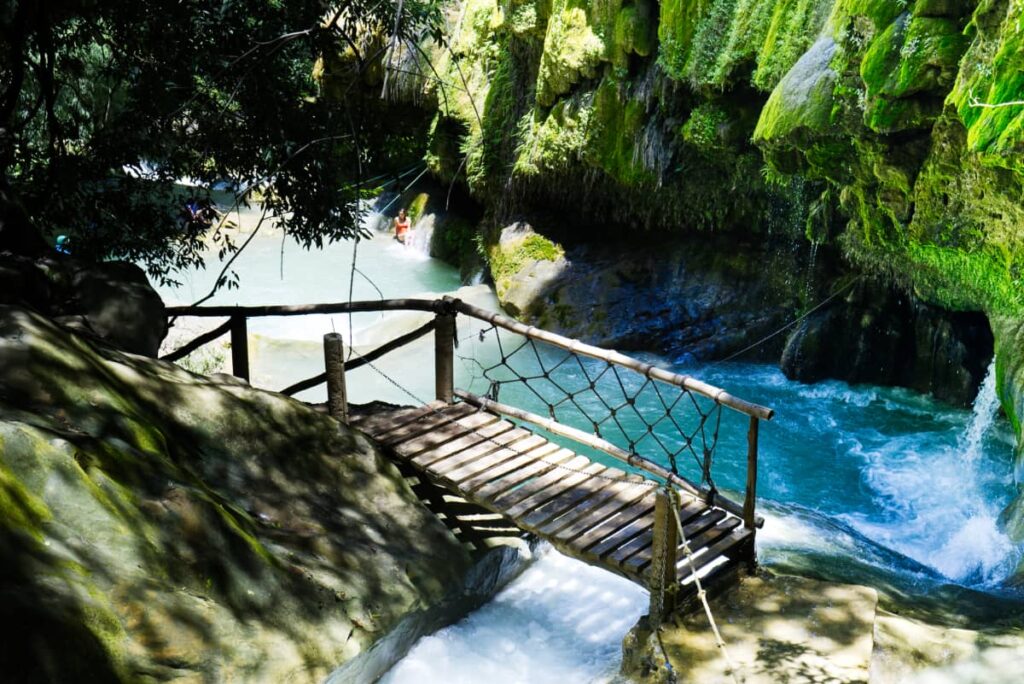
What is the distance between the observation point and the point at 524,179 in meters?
14.9

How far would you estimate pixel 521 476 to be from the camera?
5.86 metres

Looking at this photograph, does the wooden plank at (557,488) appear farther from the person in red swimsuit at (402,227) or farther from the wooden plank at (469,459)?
the person in red swimsuit at (402,227)

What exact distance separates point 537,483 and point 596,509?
17.9 inches

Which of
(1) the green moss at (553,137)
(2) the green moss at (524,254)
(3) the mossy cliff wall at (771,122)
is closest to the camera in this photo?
(3) the mossy cliff wall at (771,122)

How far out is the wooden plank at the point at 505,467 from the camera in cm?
571

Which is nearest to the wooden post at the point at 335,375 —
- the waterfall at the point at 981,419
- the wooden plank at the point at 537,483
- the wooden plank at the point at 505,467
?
the wooden plank at the point at 505,467

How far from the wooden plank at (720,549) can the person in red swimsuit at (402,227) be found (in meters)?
16.0

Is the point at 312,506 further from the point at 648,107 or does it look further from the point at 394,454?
the point at 648,107

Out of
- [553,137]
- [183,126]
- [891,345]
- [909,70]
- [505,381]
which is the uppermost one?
[909,70]

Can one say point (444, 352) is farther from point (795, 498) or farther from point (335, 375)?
point (795, 498)

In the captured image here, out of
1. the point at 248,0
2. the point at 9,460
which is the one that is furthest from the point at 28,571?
the point at 248,0

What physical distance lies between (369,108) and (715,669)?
16.6 feet

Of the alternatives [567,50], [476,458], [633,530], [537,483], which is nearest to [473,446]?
[476,458]

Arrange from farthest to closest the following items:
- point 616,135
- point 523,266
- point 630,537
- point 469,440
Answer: point 523,266
point 616,135
point 469,440
point 630,537
